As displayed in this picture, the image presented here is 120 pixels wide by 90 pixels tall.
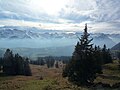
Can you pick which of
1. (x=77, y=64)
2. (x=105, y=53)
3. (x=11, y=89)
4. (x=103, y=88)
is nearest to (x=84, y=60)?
(x=77, y=64)

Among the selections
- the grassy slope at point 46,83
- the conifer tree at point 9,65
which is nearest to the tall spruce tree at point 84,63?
the grassy slope at point 46,83

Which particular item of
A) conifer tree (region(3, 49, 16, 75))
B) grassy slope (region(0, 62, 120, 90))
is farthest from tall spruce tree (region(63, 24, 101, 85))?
conifer tree (region(3, 49, 16, 75))

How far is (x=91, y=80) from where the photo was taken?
43750mm

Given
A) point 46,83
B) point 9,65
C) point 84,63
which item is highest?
point 84,63

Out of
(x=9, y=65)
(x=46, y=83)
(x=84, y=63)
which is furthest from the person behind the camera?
(x=9, y=65)

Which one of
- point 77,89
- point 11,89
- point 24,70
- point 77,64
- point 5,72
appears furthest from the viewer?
point 24,70

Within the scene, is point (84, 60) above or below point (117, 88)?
above

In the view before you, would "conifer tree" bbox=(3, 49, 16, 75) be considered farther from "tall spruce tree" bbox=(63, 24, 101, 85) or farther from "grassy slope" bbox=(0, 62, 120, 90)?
"tall spruce tree" bbox=(63, 24, 101, 85)

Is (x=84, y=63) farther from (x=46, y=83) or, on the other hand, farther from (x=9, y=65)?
(x=9, y=65)

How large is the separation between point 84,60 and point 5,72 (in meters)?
69.1

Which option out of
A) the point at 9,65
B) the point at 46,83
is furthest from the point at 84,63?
the point at 9,65

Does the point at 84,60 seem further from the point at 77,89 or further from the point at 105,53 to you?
the point at 105,53

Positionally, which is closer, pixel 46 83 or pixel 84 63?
pixel 84 63

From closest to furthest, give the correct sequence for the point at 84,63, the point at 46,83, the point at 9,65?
the point at 84,63, the point at 46,83, the point at 9,65
